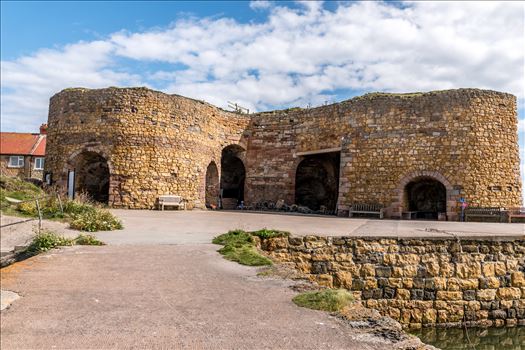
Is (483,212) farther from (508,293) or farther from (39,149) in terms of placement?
(39,149)

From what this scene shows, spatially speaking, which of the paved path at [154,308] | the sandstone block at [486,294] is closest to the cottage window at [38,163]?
the paved path at [154,308]

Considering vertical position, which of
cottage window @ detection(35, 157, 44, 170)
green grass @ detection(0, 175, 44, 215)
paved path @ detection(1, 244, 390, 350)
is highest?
cottage window @ detection(35, 157, 44, 170)

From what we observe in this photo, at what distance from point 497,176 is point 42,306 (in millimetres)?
18081

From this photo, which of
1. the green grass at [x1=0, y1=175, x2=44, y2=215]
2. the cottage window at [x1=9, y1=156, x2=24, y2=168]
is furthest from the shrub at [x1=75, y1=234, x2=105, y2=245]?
the cottage window at [x1=9, y1=156, x2=24, y2=168]

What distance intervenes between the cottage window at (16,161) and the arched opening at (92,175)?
22.5 metres

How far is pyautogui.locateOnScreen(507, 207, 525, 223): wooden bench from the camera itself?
16.2 m

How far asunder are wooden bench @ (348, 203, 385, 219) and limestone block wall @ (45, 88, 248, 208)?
25.3 ft

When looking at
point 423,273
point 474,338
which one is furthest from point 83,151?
point 474,338

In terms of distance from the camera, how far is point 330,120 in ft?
68.4

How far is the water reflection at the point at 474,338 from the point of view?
28.1 feet

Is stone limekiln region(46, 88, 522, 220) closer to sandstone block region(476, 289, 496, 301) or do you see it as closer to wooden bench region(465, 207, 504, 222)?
wooden bench region(465, 207, 504, 222)

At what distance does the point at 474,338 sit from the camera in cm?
902

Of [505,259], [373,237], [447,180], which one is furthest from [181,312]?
[447,180]

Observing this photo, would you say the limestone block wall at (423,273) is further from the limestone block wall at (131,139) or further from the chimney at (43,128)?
the chimney at (43,128)
